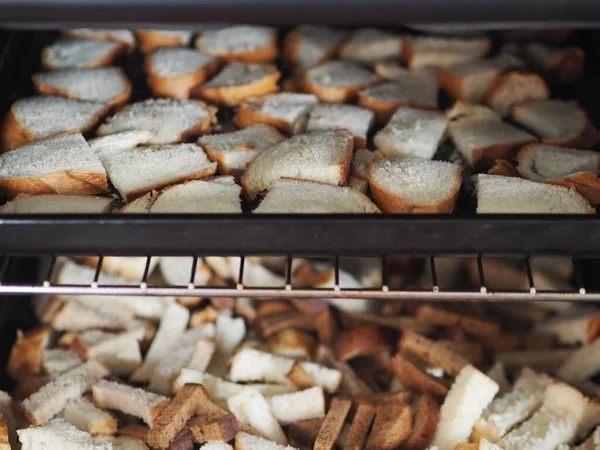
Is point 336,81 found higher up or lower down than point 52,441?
higher up

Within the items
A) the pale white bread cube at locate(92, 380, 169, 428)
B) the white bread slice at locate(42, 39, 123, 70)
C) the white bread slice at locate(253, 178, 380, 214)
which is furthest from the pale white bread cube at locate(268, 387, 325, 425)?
the white bread slice at locate(42, 39, 123, 70)

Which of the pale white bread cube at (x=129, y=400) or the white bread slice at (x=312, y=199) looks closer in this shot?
the white bread slice at (x=312, y=199)

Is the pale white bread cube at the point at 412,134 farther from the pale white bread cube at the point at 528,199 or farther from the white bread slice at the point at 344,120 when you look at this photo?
the pale white bread cube at the point at 528,199

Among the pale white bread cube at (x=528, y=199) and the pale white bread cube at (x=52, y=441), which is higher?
the pale white bread cube at (x=528, y=199)

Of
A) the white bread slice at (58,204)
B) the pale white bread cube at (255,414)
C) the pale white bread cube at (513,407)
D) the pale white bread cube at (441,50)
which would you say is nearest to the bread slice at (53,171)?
the white bread slice at (58,204)

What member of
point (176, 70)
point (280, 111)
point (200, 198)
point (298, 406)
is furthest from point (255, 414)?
point (176, 70)

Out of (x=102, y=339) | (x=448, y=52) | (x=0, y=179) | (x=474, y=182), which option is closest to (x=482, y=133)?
(x=474, y=182)

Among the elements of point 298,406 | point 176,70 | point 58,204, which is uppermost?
point 176,70

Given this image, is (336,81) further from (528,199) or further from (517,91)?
(528,199)
